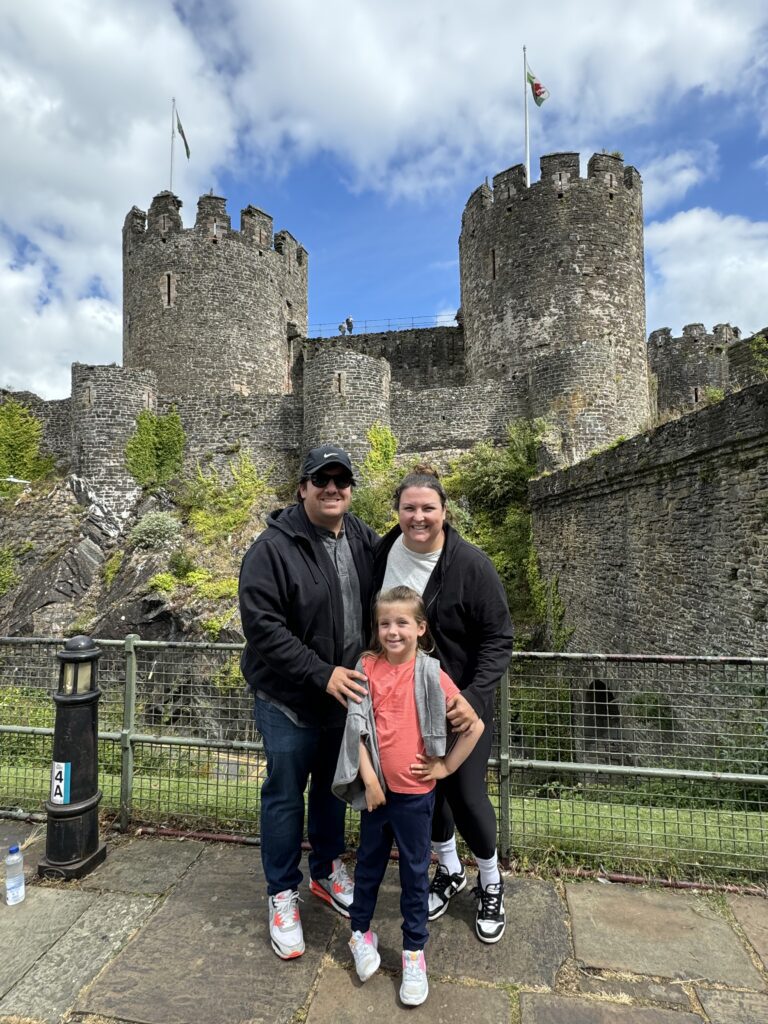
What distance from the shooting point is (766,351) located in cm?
971

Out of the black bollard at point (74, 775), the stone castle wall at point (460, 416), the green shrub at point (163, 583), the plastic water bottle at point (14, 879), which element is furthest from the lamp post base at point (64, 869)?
the stone castle wall at point (460, 416)

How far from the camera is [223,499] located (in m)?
19.1

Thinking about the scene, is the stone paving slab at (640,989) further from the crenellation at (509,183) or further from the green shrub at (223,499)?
the crenellation at (509,183)

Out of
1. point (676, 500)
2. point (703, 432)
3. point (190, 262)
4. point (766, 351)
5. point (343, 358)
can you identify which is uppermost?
point (190, 262)

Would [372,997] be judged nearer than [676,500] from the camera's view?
Yes

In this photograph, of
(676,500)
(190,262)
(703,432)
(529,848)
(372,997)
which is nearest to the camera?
(372,997)

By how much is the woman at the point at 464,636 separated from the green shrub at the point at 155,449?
18212 millimetres

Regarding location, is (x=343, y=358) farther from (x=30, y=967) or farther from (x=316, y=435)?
(x=30, y=967)

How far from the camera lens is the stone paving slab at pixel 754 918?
2.64m

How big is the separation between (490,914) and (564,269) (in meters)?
19.9

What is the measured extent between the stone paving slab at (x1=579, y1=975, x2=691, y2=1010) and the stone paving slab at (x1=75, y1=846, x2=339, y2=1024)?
1130 mm

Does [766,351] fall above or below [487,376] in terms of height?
below

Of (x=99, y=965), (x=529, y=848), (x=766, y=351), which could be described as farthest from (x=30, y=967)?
(x=766, y=351)

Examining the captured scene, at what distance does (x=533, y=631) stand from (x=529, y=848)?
10.0m
